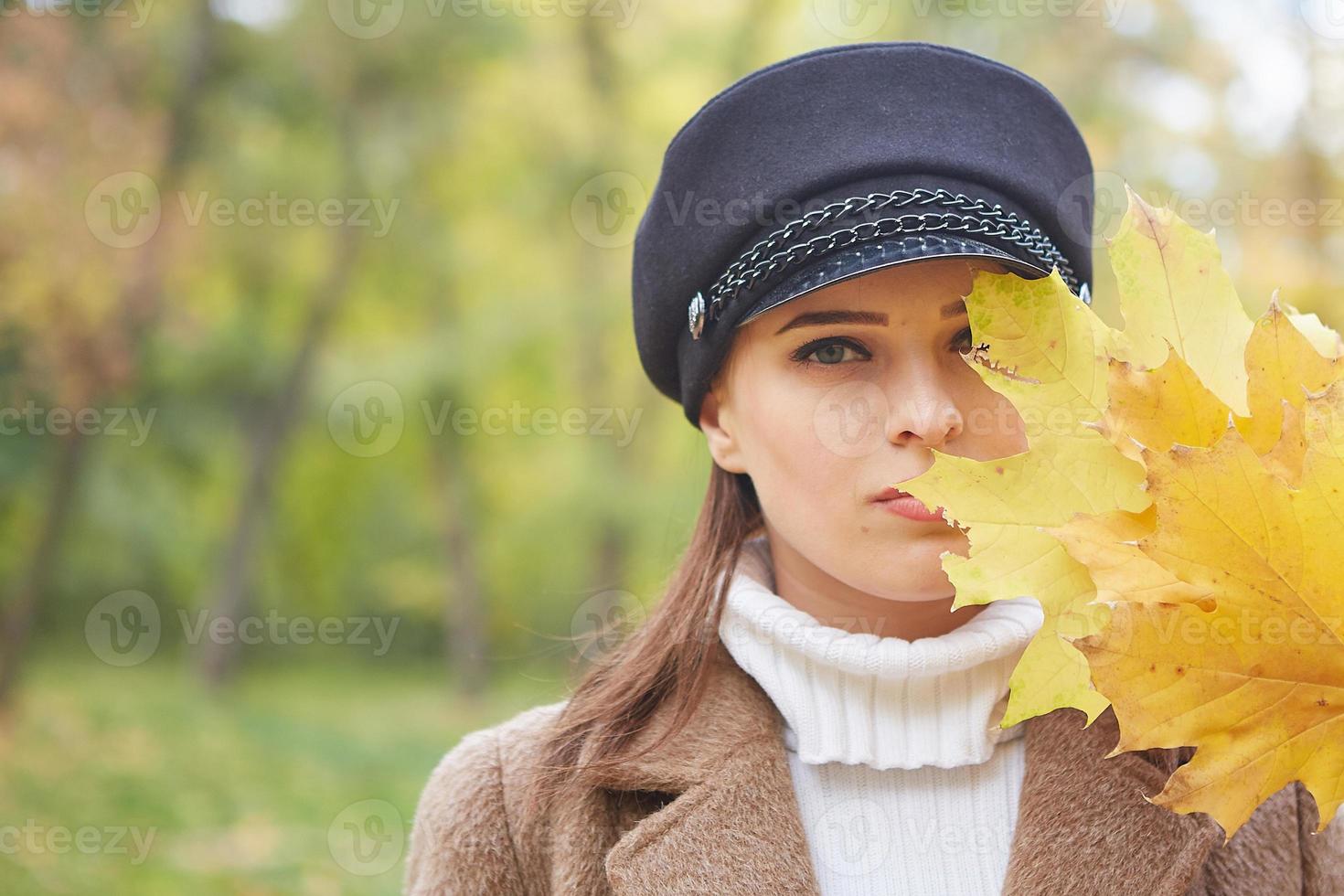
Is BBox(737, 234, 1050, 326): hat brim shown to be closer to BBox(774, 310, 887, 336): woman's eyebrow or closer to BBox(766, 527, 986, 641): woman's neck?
BBox(774, 310, 887, 336): woman's eyebrow

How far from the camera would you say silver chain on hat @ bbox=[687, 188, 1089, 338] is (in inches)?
59.1

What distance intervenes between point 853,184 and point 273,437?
10.3 meters

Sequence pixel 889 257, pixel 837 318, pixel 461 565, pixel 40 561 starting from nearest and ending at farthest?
1. pixel 889 257
2. pixel 837 318
3. pixel 40 561
4. pixel 461 565

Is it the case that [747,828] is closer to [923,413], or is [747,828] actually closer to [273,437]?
[923,413]

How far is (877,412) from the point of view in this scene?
1566 mm

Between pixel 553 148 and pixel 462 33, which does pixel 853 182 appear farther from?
pixel 553 148

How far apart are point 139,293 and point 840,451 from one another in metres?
7.39

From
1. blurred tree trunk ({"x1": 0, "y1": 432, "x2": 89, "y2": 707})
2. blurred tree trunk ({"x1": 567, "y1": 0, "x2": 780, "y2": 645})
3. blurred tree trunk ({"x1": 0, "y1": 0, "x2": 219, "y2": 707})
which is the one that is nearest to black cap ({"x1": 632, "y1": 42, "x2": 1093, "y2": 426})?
blurred tree trunk ({"x1": 0, "y1": 0, "x2": 219, "y2": 707})

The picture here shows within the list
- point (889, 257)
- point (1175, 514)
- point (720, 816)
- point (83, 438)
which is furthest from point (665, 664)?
point (83, 438)

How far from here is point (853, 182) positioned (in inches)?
61.4

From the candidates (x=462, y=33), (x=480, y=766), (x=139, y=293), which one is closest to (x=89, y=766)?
(x=139, y=293)

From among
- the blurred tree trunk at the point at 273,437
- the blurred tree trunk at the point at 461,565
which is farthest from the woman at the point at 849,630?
the blurred tree trunk at the point at 461,565

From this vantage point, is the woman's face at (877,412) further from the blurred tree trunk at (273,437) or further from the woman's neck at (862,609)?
the blurred tree trunk at (273,437)

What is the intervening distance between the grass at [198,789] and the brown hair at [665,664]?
11.1ft
